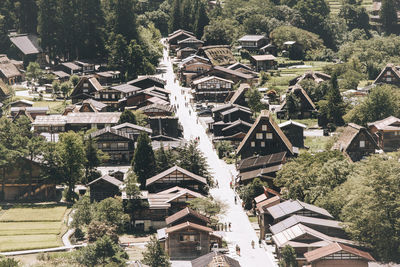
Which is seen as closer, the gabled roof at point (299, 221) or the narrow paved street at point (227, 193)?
the gabled roof at point (299, 221)

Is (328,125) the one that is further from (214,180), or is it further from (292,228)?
(292,228)

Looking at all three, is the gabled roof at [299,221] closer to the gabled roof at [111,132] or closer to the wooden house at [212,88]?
the gabled roof at [111,132]

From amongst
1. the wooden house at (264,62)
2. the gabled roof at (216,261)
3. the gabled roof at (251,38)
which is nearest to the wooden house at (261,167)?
the gabled roof at (216,261)

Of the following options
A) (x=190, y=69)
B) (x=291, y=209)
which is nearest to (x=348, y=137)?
(x=291, y=209)

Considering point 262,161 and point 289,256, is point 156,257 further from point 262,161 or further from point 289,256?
point 262,161

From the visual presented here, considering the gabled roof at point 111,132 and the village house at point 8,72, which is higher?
the village house at point 8,72

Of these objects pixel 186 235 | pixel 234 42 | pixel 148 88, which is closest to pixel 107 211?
pixel 186 235

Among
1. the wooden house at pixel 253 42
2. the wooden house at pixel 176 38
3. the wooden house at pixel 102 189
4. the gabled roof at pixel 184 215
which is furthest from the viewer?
the wooden house at pixel 176 38
